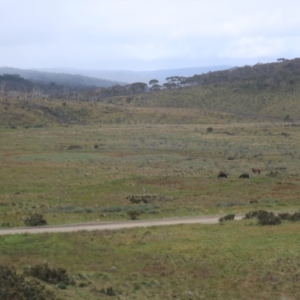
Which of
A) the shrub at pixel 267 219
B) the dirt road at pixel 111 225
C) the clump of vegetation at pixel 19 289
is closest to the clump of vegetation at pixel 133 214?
the dirt road at pixel 111 225

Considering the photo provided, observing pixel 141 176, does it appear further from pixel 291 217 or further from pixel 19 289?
pixel 19 289

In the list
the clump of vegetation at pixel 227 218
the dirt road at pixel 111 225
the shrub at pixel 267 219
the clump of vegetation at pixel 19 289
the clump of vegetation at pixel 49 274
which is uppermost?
the clump of vegetation at pixel 19 289

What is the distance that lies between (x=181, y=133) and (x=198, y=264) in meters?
80.8

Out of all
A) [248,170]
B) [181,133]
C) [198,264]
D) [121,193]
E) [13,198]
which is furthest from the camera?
[181,133]

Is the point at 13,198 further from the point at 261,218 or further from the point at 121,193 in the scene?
the point at 261,218

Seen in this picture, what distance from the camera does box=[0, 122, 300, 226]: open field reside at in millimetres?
31125

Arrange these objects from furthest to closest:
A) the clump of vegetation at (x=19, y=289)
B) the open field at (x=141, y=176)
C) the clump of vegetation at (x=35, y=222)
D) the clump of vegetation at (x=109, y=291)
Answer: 1. the open field at (x=141, y=176)
2. the clump of vegetation at (x=35, y=222)
3. the clump of vegetation at (x=109, y=291)
4. the clump of vegetation at (x=19, y=289)

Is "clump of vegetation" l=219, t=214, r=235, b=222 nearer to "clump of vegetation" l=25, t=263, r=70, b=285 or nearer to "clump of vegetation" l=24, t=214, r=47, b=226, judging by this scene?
"clump of vegetation" l=24, t=214, r=47, b=226

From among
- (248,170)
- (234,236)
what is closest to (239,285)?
(234,236)

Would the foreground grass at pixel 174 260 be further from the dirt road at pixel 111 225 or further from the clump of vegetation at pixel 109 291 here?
the dirt road at pixel 111 225

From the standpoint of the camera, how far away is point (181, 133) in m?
98.4

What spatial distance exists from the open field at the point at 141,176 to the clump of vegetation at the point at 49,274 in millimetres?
10308

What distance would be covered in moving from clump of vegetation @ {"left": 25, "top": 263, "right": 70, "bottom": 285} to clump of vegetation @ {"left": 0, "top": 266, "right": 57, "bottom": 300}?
99 cm

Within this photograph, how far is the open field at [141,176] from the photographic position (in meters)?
31.1
